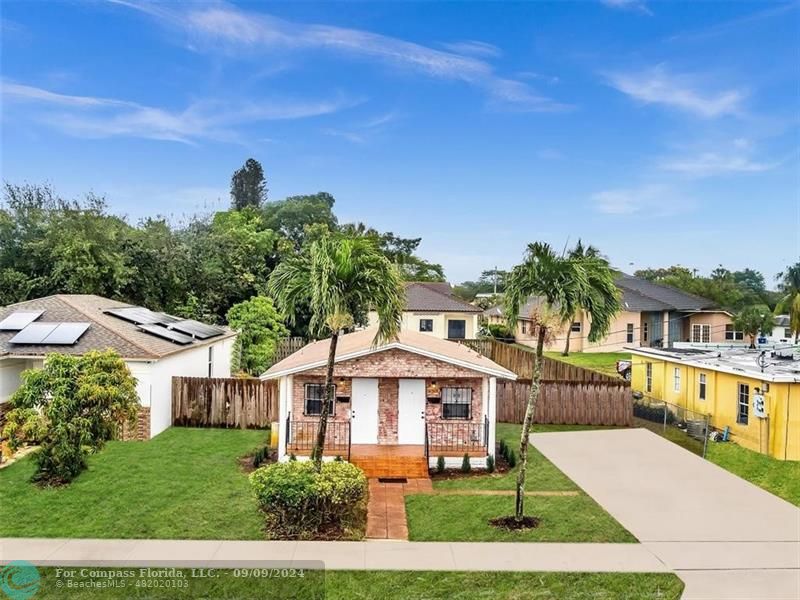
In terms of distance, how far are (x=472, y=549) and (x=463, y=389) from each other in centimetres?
643

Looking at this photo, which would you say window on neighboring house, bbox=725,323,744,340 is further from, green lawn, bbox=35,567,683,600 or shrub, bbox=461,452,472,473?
green lawn, bbox=35,567,683,600

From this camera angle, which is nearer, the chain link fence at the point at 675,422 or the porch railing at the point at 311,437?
the porch railing at the point at 311,437

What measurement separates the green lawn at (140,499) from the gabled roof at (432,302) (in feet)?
87.7

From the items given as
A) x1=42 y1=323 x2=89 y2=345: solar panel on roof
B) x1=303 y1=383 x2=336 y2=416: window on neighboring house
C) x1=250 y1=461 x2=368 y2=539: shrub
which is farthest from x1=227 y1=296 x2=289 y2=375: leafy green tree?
x1=250 y1=461 x2=368 y2=539: shrub

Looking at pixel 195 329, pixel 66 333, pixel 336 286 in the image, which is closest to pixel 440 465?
pixel 336 286

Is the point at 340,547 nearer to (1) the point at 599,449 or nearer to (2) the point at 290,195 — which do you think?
(1) the point at 599,449

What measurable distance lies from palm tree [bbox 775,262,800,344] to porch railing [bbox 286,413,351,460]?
26949 mm

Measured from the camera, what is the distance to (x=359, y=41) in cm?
2211

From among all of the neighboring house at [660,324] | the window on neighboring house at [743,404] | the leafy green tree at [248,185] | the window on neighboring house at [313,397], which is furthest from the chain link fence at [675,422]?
→ the leafy green tree at [248,185]

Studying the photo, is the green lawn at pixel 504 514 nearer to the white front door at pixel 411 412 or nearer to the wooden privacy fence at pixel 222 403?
the white front door at pixel 411 412

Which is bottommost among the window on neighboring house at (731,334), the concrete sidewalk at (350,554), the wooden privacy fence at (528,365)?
the concrete sidewalk at (350,554)

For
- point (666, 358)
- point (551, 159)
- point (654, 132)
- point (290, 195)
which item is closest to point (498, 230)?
point (551, 159)

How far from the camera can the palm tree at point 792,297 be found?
99.8 feet

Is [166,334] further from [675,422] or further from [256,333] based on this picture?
[675,422]
